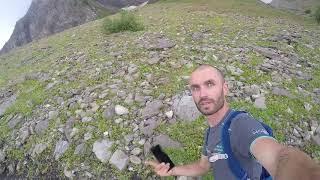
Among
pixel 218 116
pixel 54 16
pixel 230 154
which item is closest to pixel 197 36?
pixel 218 116

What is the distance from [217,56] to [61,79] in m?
5.29

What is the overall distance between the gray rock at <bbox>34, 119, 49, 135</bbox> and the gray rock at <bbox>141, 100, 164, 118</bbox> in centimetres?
271

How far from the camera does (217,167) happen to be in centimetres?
507

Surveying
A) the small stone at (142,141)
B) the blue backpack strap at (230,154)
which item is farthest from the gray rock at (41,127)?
the blue backpack strap at (230,154)

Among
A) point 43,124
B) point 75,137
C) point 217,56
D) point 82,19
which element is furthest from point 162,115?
point 82,19

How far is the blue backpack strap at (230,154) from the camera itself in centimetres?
464

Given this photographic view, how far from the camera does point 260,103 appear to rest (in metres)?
11.0

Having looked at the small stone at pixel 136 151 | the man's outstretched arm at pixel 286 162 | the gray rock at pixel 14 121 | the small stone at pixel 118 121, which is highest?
the man's outstretched arm at pixel 286 162

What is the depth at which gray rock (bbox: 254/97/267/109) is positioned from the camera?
10852 millimetres

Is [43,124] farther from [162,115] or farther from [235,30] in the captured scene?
[235,30]

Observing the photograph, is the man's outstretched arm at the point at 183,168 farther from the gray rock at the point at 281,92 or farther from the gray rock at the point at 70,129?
the gray rock at the point at 281,92

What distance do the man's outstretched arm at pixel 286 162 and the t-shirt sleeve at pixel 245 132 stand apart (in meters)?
0.31

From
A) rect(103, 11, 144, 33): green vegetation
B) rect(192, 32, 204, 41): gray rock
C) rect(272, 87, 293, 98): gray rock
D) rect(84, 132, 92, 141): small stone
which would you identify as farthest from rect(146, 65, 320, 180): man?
rect(103, 11, 144, 33): green vegetation

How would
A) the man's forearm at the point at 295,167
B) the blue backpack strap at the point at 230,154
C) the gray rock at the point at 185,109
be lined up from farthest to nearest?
1. the gray rock at the point at 185,109
2. the blue backpack strap at the point at 230,154
3. the man's forearm at the point at 295,167
